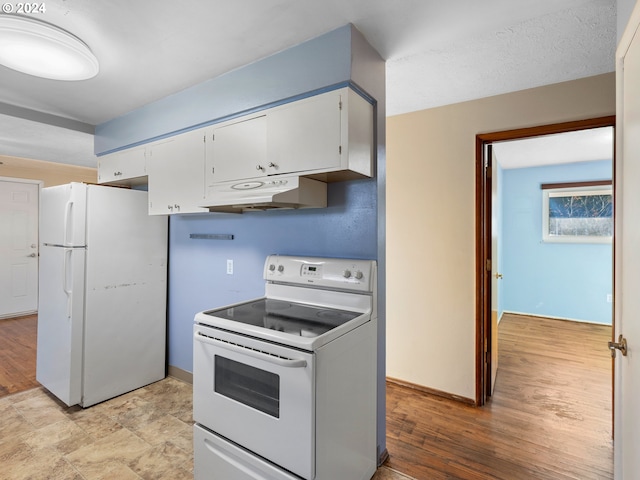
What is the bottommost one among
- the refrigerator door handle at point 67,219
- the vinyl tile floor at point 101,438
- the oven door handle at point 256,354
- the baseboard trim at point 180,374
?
the vinyl tile floor at point 101,438

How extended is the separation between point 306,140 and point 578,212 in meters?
5.14

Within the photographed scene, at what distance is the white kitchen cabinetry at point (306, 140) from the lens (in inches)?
64.3

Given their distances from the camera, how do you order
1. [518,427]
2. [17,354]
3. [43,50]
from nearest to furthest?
[43,50] < [518,427] < [17,354]

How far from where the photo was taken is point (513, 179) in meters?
5.49

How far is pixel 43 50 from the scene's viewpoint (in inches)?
66.6

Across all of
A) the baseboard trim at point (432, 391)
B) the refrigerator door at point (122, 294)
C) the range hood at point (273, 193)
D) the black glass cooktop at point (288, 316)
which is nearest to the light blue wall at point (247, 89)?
the range hood at point (273, 193)

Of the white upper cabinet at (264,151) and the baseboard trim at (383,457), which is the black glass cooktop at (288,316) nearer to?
the white upper cabinet at (264,151)

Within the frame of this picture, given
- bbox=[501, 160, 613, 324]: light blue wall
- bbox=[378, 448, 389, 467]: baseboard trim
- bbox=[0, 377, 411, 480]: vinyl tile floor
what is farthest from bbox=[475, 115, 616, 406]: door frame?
bbox=[501, 160, 613, 324]: light blue wall

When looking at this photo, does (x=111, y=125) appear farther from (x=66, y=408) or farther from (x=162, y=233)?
(x=66, y=408)

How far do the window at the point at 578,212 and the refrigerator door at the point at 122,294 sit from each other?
542 cm

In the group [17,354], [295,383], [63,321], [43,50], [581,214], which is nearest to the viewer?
[295,383]

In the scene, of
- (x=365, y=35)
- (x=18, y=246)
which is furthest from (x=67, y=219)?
(x=18, y=246)

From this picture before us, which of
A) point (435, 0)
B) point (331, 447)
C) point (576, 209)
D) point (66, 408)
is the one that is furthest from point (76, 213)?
point (576, 209)

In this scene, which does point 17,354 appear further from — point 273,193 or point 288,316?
point 273,193
